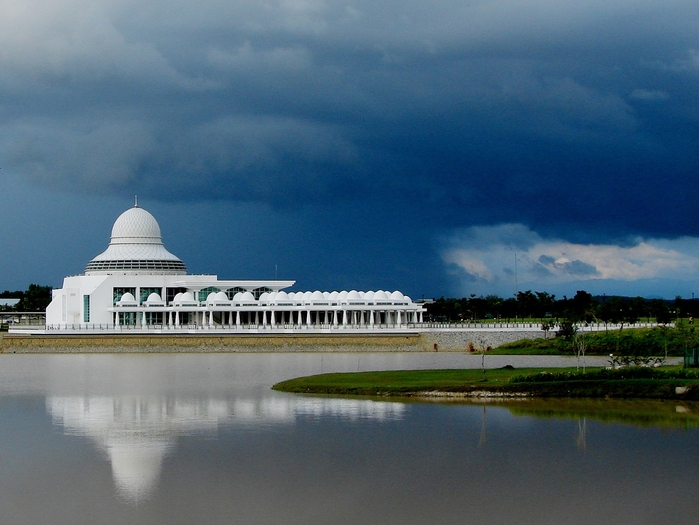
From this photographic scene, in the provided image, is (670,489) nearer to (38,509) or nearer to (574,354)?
(38,509)

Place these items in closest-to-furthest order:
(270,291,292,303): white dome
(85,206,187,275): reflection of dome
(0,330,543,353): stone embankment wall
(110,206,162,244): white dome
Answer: (0,330,543,353): stone embankment wall
(270,291,292,303): white dome
(85,206,187,275): reflection of dome
(110,206,162,244): white dome

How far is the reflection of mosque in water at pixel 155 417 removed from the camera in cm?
3131

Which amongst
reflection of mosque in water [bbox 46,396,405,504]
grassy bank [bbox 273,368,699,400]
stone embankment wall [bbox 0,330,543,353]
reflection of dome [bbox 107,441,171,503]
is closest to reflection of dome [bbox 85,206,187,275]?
stone embankment wall [bbox 0,330,543,353]

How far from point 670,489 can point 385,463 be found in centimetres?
800

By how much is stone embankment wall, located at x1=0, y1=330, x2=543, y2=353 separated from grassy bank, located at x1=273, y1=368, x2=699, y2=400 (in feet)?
118

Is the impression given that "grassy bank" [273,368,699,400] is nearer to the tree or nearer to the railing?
the railing

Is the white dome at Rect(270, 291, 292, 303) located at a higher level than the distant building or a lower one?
lower

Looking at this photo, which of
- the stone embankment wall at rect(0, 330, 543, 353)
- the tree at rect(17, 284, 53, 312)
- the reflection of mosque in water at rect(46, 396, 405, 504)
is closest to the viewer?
the reflection of mosque in water at rect(46, 396, 405, 504)

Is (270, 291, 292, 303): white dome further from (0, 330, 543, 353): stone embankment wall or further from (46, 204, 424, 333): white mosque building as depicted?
(0, 330, 543, 353): stone embankment wall

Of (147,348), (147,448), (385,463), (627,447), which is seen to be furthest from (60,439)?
(147,348)

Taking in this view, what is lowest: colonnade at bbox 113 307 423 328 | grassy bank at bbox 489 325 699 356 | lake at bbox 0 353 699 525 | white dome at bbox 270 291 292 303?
lake at bbox 0 353 699 525

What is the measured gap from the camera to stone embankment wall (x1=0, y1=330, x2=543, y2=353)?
8621cm

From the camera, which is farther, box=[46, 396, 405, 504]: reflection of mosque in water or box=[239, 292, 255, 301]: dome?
box=[239, 292, 255, 301]: dome

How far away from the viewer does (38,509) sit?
25.7 metres
